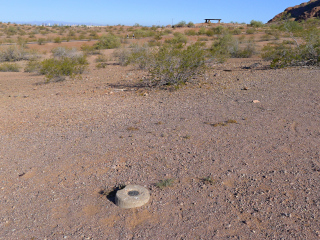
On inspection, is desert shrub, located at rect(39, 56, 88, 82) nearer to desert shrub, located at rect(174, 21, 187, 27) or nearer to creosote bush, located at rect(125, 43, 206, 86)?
creosote bush, located at rect(125, 43, 206, 86)

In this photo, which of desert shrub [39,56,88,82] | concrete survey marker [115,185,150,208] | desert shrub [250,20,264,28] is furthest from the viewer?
desert shrub [250,20,264,28]

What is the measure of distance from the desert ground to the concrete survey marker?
0.09 m

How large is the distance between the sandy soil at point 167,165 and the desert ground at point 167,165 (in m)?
0.02

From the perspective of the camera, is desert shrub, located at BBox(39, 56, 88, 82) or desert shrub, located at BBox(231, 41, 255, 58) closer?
desert shrub, located at BBox(39, 56, 88, 82)

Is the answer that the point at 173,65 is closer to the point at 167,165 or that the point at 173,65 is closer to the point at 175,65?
the point at 175,65

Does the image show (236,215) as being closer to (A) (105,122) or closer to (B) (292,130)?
(B) (292,130)

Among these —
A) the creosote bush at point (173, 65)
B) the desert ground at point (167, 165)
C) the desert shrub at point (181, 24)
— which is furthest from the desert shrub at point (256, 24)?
the desert ground at point (167, 165)

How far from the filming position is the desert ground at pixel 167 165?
4.11 metres

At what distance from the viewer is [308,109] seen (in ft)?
28.2

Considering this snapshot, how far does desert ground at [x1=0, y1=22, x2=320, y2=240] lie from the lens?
4105mm

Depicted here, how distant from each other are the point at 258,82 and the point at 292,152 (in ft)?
21.8

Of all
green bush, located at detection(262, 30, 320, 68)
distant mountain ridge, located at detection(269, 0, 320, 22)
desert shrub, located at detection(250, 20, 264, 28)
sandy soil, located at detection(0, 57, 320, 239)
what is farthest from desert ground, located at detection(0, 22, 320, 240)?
distant mountain ridge, located at detection(269, 0, 320, 22)

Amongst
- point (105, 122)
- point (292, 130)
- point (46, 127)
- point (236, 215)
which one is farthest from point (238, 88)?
point (236, 215)

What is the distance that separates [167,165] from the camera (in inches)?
222
